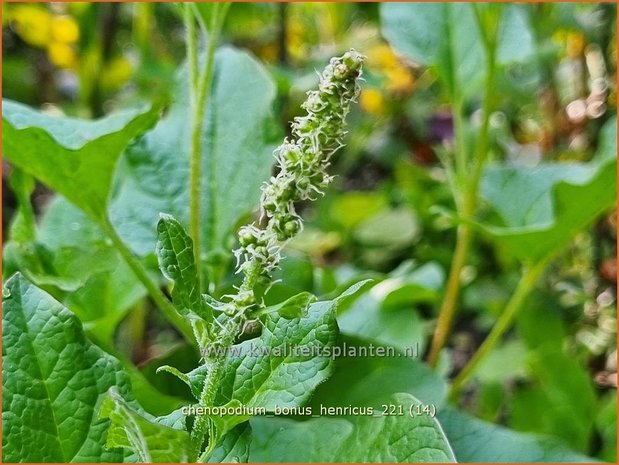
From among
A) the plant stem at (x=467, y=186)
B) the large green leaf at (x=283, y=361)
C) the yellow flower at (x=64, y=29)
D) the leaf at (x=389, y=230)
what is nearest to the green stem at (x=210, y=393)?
the large green leaf at (x=283, y=361)

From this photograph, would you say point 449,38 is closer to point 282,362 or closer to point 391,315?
point 391,315

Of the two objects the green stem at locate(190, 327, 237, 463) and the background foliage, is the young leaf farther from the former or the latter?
the green stem at locate(190, 327, 237, 463)

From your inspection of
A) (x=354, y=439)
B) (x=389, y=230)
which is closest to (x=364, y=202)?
(x=389, y=230)

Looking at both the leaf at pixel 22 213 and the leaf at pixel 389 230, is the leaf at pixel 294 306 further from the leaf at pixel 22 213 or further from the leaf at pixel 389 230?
the leaf at pixel 389 230

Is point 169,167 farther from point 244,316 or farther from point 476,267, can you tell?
point 476,267

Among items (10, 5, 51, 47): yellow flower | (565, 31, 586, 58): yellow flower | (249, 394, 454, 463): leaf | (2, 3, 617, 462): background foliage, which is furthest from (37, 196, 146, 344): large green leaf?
(565, 31, 586, 58): yellow flower

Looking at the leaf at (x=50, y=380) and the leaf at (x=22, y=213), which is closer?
the leaf at (x=50, y=380)
